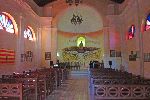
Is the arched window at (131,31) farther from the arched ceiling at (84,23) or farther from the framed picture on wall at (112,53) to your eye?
the arched ceiling at (84,23)

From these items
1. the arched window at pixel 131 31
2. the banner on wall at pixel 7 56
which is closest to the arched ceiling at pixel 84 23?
the arched window at pixel 131 31

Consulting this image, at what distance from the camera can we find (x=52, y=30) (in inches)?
942

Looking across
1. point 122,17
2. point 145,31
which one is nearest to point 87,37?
point 122,17

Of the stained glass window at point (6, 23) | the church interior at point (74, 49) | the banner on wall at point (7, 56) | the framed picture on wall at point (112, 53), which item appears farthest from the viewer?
the framed picture on wall at point (112, 53)

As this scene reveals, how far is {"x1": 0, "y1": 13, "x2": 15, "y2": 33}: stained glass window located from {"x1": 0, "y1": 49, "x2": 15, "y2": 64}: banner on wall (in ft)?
3.57

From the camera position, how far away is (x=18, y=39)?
51.9ft

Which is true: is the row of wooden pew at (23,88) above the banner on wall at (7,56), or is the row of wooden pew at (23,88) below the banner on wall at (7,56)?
below

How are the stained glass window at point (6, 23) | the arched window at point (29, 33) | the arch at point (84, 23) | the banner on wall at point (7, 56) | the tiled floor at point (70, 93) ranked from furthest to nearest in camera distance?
the arch at point (84, 23)
the arched window at point (29, 33)
the stained glass window at point (6, 23)
the banner on wall at point (7, 56)
the tiled floor at point (70, 93)

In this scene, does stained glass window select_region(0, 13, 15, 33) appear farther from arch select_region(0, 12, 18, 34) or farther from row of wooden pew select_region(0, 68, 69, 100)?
row of wooden pew select_region(0, 68, 69, 100)

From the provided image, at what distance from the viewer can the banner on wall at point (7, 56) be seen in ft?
42.2

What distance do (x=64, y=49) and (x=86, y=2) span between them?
332 inches

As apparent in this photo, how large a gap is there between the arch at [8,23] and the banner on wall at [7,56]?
3.57 feet

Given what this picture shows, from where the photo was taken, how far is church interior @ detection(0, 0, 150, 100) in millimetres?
7863

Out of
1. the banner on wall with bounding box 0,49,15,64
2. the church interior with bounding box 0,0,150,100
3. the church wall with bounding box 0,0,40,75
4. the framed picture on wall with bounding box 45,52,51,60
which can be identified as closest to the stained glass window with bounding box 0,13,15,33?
the church interior with bounding box 0,0,150,100
